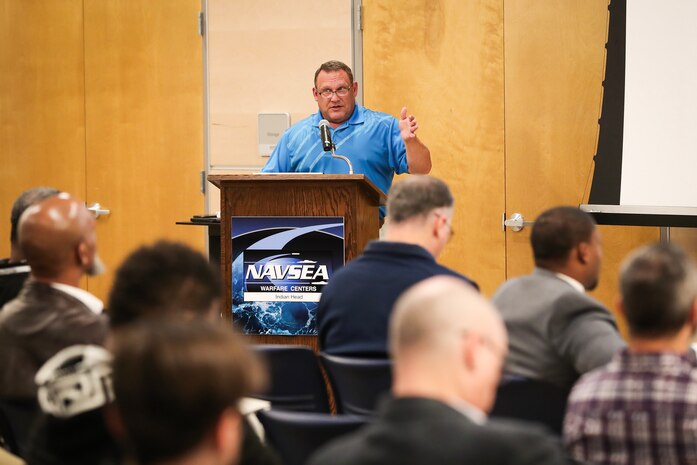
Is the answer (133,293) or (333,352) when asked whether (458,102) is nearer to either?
(333,352)

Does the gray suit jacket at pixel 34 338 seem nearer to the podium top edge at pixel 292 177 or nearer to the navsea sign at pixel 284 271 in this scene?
the navsea sign at pixel 284 271

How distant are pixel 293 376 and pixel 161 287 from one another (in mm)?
1035

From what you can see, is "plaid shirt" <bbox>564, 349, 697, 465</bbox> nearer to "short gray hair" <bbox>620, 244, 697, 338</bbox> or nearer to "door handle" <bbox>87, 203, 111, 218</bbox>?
"short gray hair" <bbox>620, 244, 697, 338</bbox>

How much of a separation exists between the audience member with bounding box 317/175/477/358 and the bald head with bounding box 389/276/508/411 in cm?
128

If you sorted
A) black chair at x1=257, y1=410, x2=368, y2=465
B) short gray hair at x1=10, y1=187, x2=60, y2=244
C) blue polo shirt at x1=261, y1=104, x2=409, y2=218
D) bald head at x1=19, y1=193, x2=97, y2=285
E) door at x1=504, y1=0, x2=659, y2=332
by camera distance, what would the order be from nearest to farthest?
black chair at x1=257, y1=410, x2=368, y2=465, bald head at x1=19, y1=193, x2=97, y2=285, short gray hair at x1=10, y1=187, x2=60, y2=244, blue polo shirt at x1=261, y1=104, x2=409, y2=218, door at x1=504, y1=0, x2=659, y2=332

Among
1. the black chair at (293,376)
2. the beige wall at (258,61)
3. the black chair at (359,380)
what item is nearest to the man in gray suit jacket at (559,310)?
the black chair at (359,380)

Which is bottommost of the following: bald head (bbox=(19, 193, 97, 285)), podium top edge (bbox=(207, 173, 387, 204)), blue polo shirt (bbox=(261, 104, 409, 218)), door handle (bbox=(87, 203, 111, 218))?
door handle (bbox=(87, 203, 111, 218))

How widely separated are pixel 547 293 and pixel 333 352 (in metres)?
0.70

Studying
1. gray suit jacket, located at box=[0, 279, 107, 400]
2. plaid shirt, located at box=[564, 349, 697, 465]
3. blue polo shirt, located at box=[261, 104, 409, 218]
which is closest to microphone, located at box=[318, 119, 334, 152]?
blue polo shirt, located at box=[261, 104, 409, 218]

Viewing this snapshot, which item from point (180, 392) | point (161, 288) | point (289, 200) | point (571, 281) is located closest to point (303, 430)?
point (161, 288)

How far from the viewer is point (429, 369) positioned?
4.81 ft

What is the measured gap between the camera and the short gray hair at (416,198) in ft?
10.6

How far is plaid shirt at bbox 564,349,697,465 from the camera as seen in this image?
5.91 feet

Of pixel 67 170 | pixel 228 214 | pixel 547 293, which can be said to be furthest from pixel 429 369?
pixel 67 170
